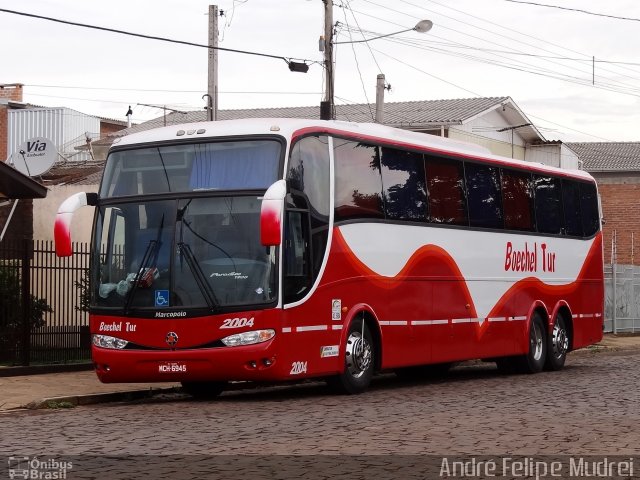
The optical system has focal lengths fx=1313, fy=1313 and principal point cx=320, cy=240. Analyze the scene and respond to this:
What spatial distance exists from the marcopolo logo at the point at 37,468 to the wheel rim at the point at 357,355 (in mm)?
7586

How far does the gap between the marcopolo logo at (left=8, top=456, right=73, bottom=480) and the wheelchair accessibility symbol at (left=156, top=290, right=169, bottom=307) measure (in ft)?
18.7

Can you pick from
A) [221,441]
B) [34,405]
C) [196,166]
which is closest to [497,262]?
[196,166]

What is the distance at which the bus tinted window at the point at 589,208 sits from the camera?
25453 mm

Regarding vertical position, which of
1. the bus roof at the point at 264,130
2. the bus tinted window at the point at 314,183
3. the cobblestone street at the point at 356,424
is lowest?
the cobblestone street at the point at 356,424

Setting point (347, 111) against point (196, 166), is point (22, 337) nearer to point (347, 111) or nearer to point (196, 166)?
point (196, 166)

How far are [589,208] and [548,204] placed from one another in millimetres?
2131

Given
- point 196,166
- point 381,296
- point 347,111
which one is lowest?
point 381,296

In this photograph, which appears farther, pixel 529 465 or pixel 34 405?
pixel 34 405

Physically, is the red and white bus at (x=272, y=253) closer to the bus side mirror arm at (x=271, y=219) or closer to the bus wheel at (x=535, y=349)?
the bus side mirror arm at (x=271, y=219)

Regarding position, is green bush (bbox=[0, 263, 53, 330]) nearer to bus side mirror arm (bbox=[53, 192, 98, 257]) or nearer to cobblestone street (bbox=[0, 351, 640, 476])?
cobblestone street (bbox=[0, 351, 640, 476])

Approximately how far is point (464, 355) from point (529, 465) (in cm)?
1071

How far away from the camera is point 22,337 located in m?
21.0

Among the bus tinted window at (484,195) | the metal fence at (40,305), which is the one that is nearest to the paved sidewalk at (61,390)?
the metal fence at (40,305)

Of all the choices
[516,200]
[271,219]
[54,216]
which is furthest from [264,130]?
[54,216]
